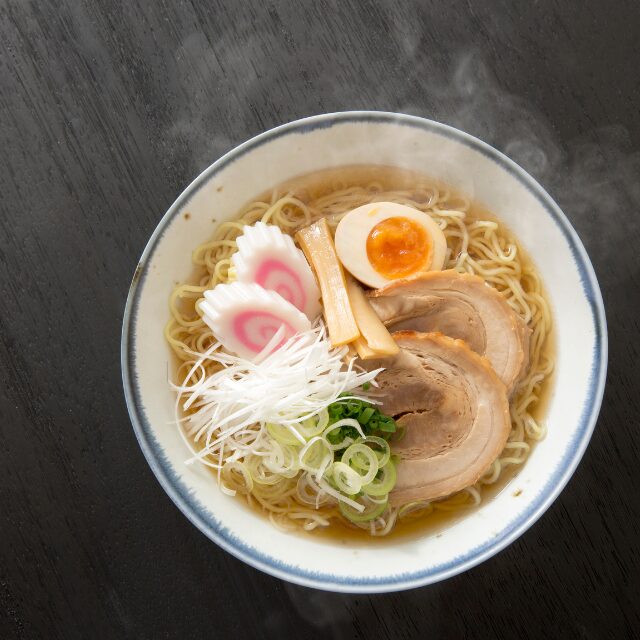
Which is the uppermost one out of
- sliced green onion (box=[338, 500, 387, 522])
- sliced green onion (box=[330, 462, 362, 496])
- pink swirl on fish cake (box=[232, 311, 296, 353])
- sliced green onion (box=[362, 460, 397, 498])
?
pink swirl on fish cake (box=[232, 311, 296, 353])

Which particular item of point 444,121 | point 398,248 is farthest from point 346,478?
point 444,121

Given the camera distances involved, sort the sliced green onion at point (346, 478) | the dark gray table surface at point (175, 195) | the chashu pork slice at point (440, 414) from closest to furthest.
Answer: the sliced green onion at point (346, 478)
the chashu pork slice at point (440, 414)
the dark gray table surface at point (175, 195)

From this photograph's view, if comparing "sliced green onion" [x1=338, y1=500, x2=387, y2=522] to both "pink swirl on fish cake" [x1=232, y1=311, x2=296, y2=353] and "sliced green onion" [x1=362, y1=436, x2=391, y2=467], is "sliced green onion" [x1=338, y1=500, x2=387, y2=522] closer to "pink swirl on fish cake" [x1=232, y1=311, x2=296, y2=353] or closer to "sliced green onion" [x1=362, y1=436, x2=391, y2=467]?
"sliced green onion" [x1=362, y1=436, x2=391, y2=467]

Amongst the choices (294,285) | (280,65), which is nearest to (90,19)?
(280,65)

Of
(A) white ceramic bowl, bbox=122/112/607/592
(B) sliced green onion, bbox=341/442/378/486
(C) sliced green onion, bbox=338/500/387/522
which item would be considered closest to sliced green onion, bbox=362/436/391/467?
(B) sliced green onion, bbox=341/442/378/486

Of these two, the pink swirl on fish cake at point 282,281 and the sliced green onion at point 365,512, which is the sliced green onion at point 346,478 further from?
the pink swirl on fish cake at point 282,281

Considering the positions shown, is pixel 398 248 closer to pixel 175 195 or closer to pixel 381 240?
pixel 381 240

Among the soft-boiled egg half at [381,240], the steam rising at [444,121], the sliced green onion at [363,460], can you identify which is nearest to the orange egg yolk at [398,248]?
the soft-boiled egg half at [381,240]
